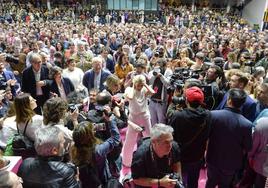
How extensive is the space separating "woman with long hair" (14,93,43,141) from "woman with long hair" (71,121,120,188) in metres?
0.66

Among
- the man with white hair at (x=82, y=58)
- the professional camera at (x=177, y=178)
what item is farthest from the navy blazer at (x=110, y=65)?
the professional camera at (x=177, y=178)

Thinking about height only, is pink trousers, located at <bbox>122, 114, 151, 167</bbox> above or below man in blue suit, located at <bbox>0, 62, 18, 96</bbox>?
below

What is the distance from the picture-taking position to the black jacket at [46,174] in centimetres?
205

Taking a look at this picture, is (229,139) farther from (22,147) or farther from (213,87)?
(22,147)

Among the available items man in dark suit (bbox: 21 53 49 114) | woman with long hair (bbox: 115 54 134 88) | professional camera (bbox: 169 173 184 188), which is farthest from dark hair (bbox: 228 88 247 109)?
woman with long hair (bbox: 115 54 134 88)

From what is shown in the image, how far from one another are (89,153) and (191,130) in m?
1.02

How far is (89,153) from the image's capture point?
2439 millimetres

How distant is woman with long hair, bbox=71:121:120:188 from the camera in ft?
7.95

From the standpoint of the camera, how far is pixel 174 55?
321 inches

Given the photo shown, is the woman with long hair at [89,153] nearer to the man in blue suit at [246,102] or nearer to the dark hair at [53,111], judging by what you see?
the dark hair at [53,111]

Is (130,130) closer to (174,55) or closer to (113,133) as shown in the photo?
(113,133)

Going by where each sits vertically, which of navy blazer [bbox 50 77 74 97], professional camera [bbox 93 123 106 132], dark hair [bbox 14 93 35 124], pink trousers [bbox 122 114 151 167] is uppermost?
dark hair [bbox 14 93 35 124]

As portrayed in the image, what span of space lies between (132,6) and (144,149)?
25153mm

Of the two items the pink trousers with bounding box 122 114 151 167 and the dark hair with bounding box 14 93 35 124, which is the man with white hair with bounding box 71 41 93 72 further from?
the dark hair with bounding box 14 93 35 124
